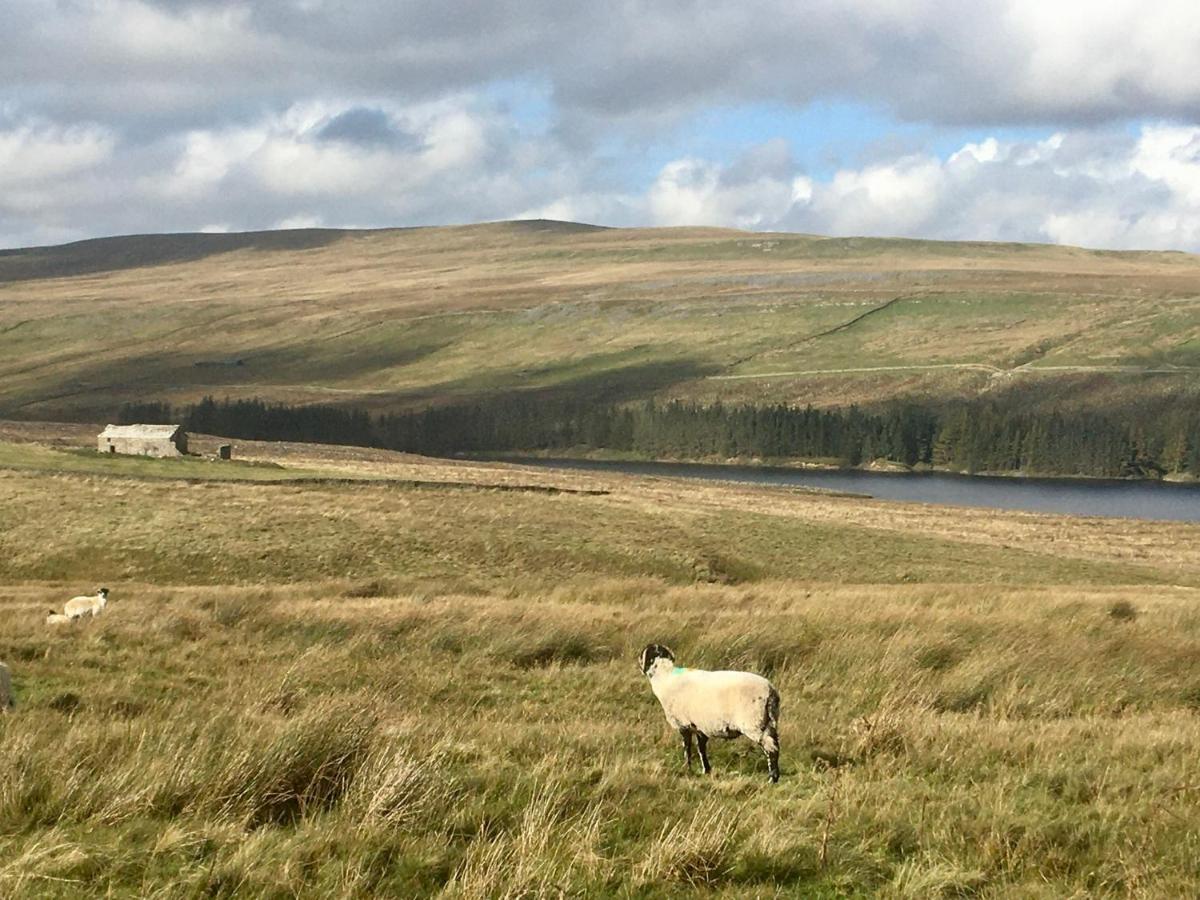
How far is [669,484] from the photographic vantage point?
81312mm

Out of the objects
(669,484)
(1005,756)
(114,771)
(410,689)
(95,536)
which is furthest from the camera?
(669,484)

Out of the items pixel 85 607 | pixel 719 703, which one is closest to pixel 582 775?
pixel 719 703

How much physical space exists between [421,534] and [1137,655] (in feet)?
106

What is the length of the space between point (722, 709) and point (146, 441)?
220ft

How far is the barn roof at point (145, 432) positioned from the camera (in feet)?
228

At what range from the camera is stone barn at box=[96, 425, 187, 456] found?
6894 cm

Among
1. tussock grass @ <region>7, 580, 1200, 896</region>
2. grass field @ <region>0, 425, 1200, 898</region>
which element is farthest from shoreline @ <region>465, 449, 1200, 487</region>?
tussock grass @ <region>7, 580, 1200, 896</region>

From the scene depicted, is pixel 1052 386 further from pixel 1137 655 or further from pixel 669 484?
pixel 1137 655

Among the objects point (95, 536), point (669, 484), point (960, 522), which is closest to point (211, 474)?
point (95, 536)

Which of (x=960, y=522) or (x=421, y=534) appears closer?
(x=421, y=534)

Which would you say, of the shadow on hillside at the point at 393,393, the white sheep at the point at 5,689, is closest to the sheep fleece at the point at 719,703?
the white sheep at the point at 5,689

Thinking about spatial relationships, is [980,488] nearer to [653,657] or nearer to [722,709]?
[653,657]

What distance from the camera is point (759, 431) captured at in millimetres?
149625

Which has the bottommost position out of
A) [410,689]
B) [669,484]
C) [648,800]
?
[669,484]
